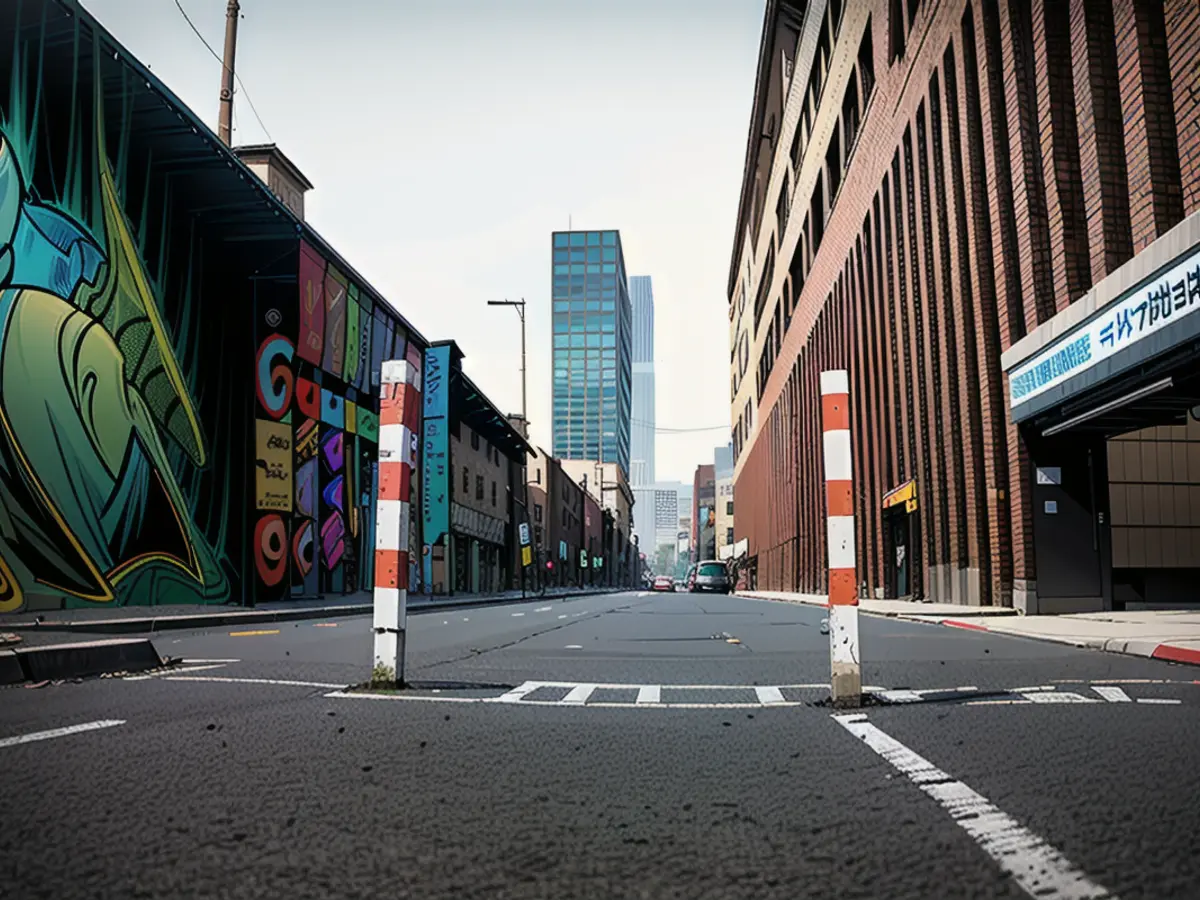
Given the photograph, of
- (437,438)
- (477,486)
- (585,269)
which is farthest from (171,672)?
(585,269)

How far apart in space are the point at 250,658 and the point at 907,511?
73.6 ft

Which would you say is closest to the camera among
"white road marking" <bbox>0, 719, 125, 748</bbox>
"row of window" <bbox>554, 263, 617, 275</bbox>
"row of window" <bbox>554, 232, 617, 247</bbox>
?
"white road marking" <bbox>0, 719, 125, 748</bbox>

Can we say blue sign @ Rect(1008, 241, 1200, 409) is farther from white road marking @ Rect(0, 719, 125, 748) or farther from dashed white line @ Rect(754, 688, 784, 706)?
white road marking @ Rect(0, 719, 125, 748)

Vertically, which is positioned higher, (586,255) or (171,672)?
(586,255)

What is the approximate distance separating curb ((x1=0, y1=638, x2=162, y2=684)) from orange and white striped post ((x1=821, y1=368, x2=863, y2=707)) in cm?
455

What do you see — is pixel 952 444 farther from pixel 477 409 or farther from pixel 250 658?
pixel 477 409

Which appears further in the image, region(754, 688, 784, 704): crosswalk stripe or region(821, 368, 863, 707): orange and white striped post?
region(754, 688, 784, 704): crosswalk stripe

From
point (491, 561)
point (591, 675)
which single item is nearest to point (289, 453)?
point (591, 675)

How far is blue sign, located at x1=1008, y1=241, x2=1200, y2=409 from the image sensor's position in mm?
11922

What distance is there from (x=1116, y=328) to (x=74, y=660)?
13.3 m

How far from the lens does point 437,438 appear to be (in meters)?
42.0

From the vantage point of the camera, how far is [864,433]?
112ft

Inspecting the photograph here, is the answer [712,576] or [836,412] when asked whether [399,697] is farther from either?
[712,576]

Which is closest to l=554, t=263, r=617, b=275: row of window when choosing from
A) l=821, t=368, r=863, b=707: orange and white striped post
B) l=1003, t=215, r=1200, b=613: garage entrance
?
l=1003, t=215, r=1200, b=613: garage entrance
